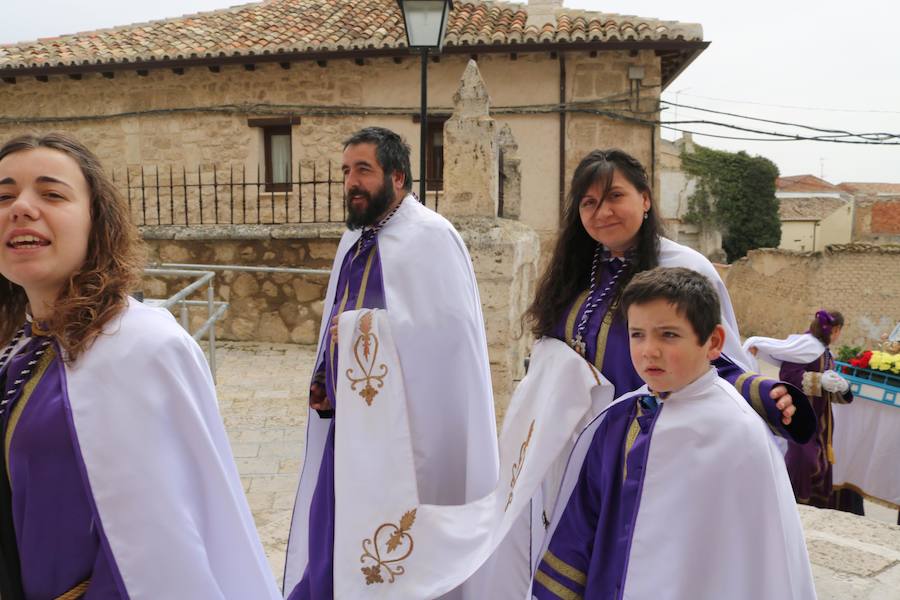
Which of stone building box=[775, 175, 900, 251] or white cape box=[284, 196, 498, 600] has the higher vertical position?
stone building box=[775, 175, 900, 251]

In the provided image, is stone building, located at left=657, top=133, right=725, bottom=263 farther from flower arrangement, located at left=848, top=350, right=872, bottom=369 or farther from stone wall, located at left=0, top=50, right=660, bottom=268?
flower arrangement, located at left=848, top=350, right=872, bottom=369

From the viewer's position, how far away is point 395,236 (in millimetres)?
3262

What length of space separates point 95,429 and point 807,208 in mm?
37613

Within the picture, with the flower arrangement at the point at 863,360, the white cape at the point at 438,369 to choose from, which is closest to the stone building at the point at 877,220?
the flower arrangement at the point at 863,360

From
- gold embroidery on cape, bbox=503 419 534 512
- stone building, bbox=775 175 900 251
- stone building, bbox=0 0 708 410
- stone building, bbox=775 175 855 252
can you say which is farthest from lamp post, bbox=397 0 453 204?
stone building, bbox=775 175 855 252

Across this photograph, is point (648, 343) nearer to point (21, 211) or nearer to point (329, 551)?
point (21, 211)

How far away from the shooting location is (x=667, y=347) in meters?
1.87

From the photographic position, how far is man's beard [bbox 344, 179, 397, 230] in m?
3.30

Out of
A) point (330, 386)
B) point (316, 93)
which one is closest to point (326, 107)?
point (316, 93)

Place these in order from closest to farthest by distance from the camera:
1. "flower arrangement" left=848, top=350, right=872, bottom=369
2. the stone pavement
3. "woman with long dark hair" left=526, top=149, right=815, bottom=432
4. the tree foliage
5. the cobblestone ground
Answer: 1. "woman with long dark hair" left=526, top=149, right=815, bottom=432
2. the stone pavement
3. the cobblestone ground
4. "flower arrangement" left=848, top=350, right=872, bottom=369
5. the tree foliage

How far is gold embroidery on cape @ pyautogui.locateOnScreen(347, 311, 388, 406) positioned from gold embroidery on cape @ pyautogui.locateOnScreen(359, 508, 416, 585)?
1.70ft

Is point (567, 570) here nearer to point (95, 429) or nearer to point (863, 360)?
point (95, 429)

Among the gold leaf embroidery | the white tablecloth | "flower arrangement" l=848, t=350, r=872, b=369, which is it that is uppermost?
"flower arrangement" l=848, t=350, r=872, b=369

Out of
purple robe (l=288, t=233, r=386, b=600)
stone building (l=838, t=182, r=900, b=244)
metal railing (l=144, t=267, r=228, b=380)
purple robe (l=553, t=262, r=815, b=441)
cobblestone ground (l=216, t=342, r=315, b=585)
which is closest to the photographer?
purple robe (l=553, t=262, r=815, b=441)
